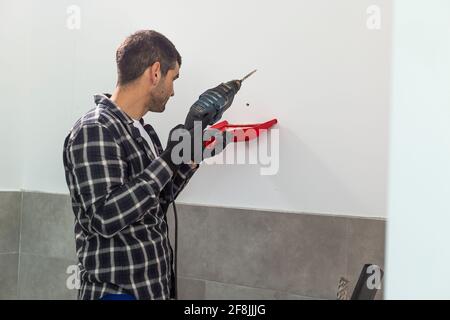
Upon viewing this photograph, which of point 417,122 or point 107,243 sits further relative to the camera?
point 107,243

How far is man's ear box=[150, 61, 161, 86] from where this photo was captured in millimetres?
1575

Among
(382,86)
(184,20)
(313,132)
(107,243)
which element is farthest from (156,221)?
(184,20)

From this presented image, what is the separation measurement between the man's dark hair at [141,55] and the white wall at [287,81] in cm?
42

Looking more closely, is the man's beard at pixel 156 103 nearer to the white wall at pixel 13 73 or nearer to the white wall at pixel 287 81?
the white wall at pixel 287 81

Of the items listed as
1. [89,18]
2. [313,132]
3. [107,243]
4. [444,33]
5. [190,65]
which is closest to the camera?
[444,33]

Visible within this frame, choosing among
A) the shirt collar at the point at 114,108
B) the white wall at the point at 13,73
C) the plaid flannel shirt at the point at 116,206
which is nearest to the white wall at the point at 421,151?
the plaid flannel shirt at the point at 116,206

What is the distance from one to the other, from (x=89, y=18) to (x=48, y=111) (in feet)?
1.48

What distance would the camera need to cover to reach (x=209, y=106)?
1606 millimetres

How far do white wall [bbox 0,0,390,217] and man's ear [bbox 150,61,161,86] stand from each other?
1.40 ft

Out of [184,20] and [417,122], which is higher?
[184,20]

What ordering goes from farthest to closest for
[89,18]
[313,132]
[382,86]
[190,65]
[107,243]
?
[89,18], [190,65], [313,132], [382,86], [107,243]
